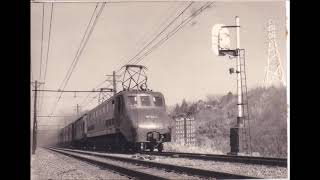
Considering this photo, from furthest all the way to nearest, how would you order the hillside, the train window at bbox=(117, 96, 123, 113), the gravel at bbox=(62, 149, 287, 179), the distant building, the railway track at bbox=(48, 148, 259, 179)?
the train window at bbox=(117, 96, 123, 113)
the distant building
the hillside
the gravel at bbox=(62, 149, 287, 179)
the railway track at bbox=(48, 148, 259, 179)

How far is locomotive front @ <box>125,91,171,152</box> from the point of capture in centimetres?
1224

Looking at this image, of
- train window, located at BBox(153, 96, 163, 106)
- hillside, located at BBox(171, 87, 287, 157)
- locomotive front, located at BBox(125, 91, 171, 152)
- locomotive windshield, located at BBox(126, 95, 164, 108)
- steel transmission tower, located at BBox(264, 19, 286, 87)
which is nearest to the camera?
steel transmission tower, located at BBox(264, 19, 286, 87)

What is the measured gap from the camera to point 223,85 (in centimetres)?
988

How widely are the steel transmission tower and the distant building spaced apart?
2437mm

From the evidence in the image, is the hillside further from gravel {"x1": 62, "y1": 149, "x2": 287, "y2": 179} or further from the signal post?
gravel {"x1": 62, "y1": 149, "x2": 287, "y2": 179}

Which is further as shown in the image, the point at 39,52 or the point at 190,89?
the point at 190,89

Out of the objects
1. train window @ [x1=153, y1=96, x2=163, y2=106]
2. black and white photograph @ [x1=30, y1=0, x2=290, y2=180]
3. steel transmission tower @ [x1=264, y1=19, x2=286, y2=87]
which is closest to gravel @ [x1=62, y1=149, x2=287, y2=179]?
black and white photograph @ [x1=30, y1=0, x2=290, y2=180]

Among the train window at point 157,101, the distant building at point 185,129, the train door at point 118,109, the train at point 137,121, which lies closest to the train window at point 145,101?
the train at point 137,121

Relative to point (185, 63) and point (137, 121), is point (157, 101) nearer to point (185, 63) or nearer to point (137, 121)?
point (137, 121)

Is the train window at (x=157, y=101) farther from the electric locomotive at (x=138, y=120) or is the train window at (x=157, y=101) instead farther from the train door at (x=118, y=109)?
the train door at (x=118, y=109)
